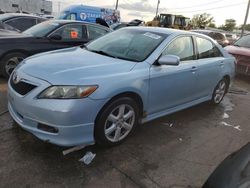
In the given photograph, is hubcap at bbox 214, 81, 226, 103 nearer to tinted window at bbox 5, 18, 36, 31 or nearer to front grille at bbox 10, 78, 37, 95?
front grille at bbox 10, 78, 37, 95

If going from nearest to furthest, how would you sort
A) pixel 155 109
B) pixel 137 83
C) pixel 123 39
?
pixel 137 83 → pixel 155 109 → pixel 123 39

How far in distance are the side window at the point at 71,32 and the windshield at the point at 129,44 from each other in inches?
101

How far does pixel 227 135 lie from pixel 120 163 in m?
2.09

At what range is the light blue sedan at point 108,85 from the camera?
3.23 metres

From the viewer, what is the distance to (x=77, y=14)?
19797 mm

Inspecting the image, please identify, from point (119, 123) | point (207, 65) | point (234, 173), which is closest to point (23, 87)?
point (119, 123)

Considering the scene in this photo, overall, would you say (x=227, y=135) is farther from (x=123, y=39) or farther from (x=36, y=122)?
(x=36, y=122)

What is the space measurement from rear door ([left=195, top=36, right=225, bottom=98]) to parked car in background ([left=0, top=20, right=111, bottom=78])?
338 cm

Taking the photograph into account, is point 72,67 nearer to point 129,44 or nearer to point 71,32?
point 129,44

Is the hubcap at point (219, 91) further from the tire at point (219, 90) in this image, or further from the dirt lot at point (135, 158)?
the dirt lot at point (135, 158)

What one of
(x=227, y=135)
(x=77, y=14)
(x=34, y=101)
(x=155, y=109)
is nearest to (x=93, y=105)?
(x=34, y=101)

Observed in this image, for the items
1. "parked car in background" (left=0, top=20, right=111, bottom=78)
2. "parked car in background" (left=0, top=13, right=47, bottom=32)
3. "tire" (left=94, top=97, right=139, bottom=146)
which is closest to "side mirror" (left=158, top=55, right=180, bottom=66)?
"tire" (left=94, top=97, right=139, bottom=146)

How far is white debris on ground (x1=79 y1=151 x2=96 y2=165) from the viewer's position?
135 inches

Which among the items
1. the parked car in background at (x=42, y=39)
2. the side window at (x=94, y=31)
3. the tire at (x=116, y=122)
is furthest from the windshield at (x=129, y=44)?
the side window at (x=94, y=31)
